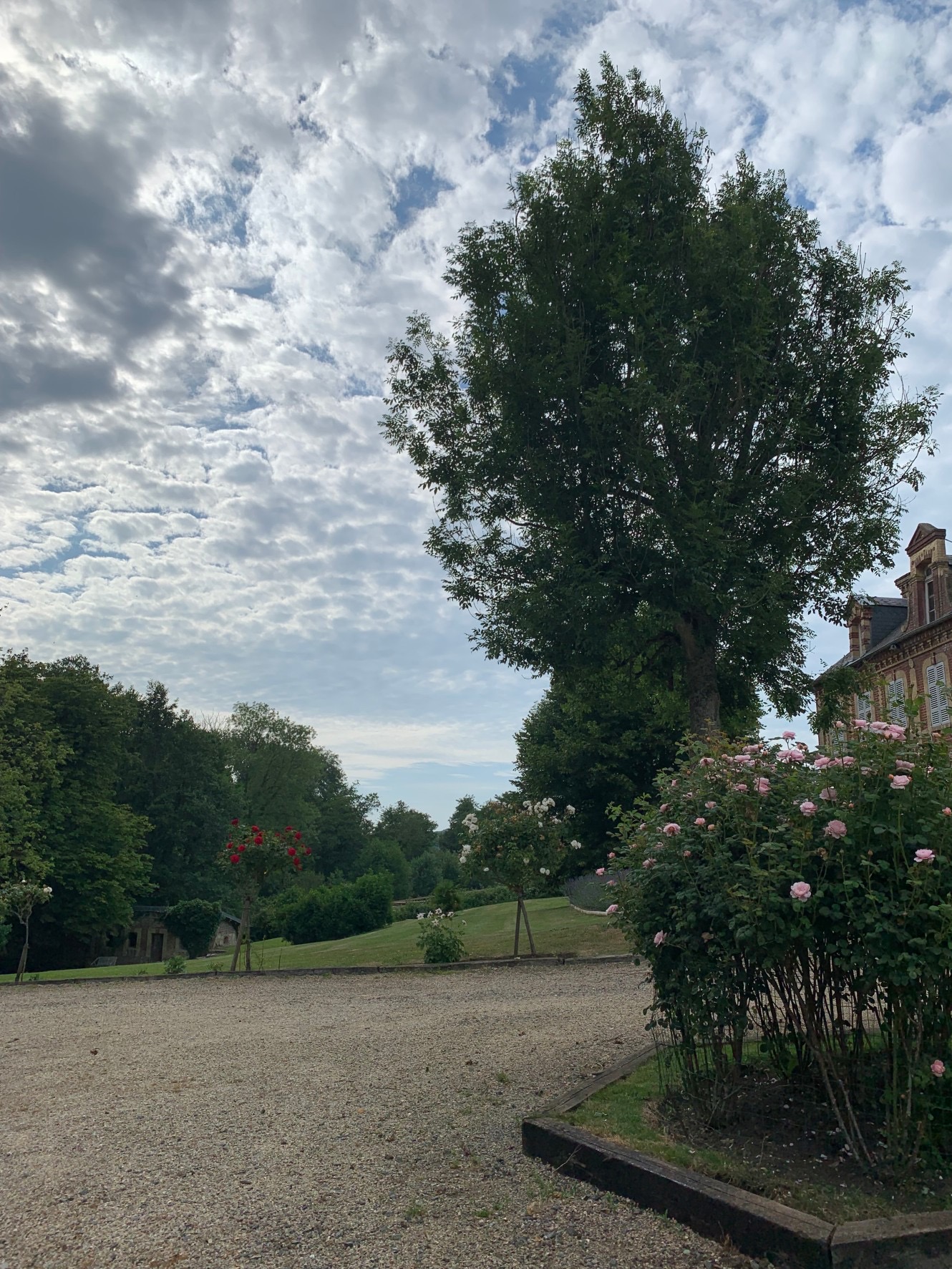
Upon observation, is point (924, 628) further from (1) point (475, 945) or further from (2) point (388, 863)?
(2) point (388, 863)

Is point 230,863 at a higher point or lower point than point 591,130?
lower

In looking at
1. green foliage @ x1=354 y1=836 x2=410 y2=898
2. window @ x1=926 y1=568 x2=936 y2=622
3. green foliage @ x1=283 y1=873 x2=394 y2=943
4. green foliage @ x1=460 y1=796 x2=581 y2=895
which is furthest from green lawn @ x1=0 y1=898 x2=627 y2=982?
green foliage @ x1=354 y1=836 x2=410 y2=898

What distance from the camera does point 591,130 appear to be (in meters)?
13.7

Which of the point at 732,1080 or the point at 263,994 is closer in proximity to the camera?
the point at 732,1080

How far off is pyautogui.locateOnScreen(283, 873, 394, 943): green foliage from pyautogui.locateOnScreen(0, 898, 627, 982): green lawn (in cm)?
614

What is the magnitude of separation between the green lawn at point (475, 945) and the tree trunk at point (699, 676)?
11.7 ft

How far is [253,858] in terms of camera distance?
15180 mm

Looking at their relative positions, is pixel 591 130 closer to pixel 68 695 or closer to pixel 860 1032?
pixel 860 1032

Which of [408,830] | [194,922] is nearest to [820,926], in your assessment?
[194,922]

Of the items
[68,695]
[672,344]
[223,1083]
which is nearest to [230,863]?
[223,1083]

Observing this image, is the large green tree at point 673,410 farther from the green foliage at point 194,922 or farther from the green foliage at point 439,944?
the green foliage at point 194,922

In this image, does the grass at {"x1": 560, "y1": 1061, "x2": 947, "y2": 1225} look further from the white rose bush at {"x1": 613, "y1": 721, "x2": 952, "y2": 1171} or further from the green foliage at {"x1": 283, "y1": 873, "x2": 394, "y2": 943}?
the green foliage at {"x1": 283, "y1": 873, "x2": 394, "y2": 943}

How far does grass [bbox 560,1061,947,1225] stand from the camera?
3.40 metres

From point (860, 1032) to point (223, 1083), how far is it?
15.2ft
